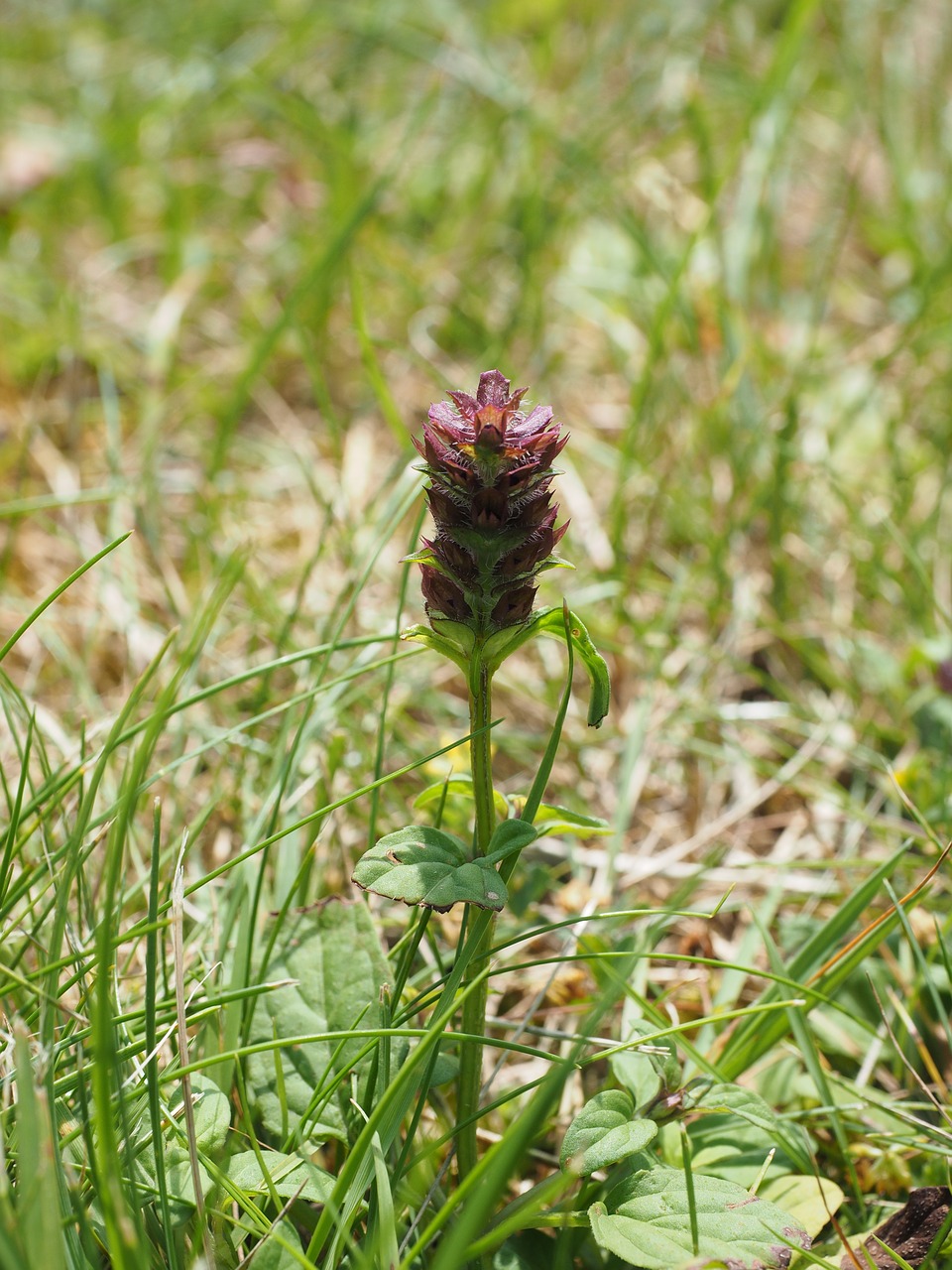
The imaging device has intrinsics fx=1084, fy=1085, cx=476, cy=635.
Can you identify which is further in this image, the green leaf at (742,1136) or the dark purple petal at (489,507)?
the green leaf at (742,1136)

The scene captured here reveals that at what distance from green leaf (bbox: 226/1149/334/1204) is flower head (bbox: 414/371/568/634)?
27.9 inches

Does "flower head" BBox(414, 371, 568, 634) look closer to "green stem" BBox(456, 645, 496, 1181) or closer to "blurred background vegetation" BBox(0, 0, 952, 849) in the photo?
"green stem" BBox(456, 645, 496, 1181)

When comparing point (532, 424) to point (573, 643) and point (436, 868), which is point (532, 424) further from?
point (436, 868)

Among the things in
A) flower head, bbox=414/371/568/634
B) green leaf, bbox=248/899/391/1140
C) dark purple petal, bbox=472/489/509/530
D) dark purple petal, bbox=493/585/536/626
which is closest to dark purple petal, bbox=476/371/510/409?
flower head, bbox=414/371/568/634

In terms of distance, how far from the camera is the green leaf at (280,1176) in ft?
4.36

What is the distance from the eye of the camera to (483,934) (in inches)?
54.2

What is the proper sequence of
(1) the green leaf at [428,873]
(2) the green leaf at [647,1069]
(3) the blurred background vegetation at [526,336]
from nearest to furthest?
(1) the green leaf at [428,873] → (2) the green leaf at [647,1069] → (3) the blurred background vegetation at [526,336]

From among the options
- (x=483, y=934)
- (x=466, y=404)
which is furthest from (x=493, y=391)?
(x=483, y=934)

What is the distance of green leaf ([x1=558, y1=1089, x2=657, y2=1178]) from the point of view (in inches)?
51.4

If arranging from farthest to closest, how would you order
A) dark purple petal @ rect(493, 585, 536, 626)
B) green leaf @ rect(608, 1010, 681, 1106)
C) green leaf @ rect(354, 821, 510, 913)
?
green leaf @ rect(608, 1010, 681, 1106)
dark purple petal @ rect(493, 585, 536, 626)
green leaf @ rect(354, 821, 510, 913)

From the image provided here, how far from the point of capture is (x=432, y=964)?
5.69 ft

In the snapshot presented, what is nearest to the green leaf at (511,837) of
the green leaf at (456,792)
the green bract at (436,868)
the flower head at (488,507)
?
the green bract at (436,868)

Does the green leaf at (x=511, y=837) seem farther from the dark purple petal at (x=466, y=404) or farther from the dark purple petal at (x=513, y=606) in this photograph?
the dark purple petal at (x=466, y=404)

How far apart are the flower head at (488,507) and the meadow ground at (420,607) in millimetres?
351
